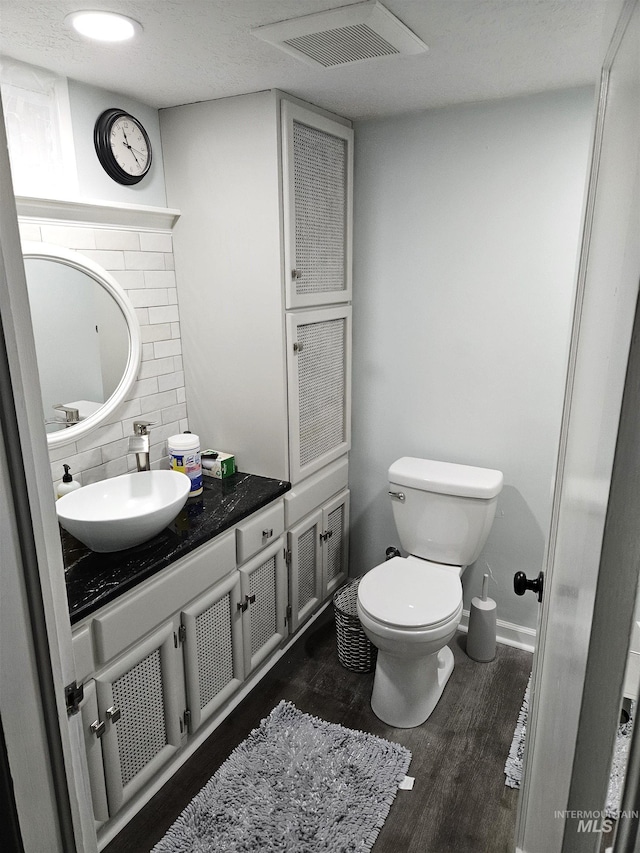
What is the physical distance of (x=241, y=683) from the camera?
7.52 feet

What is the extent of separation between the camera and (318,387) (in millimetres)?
2590

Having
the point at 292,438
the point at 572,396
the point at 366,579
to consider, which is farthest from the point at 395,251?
the point at 572,396

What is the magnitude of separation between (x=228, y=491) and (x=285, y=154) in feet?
4.22

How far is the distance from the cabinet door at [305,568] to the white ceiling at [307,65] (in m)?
1.70

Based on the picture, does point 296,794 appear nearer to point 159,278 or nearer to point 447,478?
point 447,478

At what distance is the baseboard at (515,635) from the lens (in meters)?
2.65

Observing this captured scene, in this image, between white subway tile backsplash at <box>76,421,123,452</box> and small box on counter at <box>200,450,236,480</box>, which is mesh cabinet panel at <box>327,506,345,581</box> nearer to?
small box on counter at <box>200,450,236,480</box>

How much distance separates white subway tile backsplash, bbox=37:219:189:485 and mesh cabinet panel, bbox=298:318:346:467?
54cm

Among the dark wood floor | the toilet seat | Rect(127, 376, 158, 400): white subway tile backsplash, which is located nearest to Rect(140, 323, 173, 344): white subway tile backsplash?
Rect(127, 376, 158, 400): white subway tile backsplash

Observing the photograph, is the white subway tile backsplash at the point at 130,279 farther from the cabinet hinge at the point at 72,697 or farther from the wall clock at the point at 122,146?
the cabinet hinge at the point at 72,697

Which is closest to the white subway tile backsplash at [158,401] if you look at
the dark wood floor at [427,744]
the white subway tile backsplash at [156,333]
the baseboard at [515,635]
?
the white subway tile backsplash at [156,333]

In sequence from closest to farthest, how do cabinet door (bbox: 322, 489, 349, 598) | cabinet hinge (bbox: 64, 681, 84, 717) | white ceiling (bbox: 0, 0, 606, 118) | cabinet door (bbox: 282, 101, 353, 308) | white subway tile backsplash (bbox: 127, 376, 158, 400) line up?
1. cabinet hinge (bbox: 64, 681, 84, 717)
2. white ceiling (bbox: 0, 0, 606, 118)
3. cabinet door (bbox: 282, 101, 353, 308)
4. white subway tile backsplash (bbox: 127, 376, 158, 400)
5. cabinet door (bbox: 322, 489, 349, 598)

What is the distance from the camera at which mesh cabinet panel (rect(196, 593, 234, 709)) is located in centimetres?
205

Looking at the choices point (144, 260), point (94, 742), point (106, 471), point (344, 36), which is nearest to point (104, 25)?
point (344, 36)
